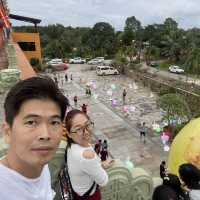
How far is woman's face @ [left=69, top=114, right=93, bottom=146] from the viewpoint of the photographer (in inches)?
101

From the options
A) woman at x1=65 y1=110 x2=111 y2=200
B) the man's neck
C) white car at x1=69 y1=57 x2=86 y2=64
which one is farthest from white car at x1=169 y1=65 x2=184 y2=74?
the man's neck

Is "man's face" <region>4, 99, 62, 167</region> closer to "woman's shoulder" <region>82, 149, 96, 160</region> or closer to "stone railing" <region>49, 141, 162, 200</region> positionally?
"woman's shoulder" <region>82, 149, 96, 160</region>

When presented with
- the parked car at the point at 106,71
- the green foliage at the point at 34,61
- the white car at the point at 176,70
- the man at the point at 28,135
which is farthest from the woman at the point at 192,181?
the white car at the point at 176,70

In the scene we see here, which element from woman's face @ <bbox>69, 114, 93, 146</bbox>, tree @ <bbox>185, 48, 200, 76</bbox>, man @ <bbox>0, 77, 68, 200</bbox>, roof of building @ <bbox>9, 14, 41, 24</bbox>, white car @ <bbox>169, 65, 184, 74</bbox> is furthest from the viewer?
white car @ <bbox>169, 65, 184, 74</bbox>

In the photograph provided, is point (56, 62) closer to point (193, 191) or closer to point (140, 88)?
point (140, 88)

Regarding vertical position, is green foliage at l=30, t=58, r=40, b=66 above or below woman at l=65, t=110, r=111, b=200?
below

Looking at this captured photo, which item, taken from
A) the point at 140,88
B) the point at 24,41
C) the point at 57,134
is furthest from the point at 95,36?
the point at 57,134

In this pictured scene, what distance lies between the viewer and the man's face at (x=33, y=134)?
1.41 meters

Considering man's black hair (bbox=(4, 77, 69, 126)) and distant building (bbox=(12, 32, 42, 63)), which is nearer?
man's black hair (bbox=(4, 77, 69, 126))

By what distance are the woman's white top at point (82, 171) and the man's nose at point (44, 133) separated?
3.51ft

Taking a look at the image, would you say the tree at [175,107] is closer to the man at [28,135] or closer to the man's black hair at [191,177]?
the man's black hair at [191,177]

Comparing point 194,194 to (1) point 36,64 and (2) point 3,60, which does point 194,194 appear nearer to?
(2) point 3,60

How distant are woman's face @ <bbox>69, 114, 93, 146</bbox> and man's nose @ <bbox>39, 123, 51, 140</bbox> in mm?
1129

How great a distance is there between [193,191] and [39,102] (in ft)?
8.11
